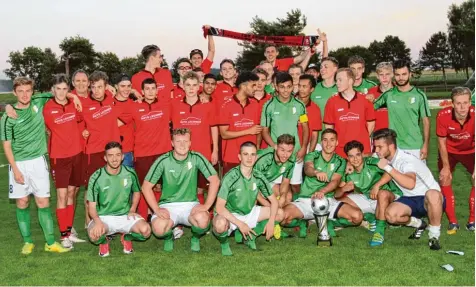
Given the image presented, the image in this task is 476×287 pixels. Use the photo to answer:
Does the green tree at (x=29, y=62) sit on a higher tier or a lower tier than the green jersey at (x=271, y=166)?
higher

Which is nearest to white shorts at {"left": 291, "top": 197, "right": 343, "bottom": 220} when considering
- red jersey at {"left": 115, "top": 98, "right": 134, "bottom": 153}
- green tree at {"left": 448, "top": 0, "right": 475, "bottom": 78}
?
red jersey at {"left": 115, "top": 98, "right": 134, "bottom": 153}

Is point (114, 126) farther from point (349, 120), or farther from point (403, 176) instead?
point (403, 176)

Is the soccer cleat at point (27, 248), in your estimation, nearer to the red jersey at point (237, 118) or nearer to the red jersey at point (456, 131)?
the red jersey at point (237, 118)

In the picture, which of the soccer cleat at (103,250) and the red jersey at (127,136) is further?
the red jersey at (127,136)

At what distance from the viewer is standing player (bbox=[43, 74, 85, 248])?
652cm

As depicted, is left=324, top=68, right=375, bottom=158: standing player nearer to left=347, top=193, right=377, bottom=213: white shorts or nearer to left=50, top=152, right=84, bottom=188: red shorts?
left=347, top=193, right=377, bottom=213: white shorts

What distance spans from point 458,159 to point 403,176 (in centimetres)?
147

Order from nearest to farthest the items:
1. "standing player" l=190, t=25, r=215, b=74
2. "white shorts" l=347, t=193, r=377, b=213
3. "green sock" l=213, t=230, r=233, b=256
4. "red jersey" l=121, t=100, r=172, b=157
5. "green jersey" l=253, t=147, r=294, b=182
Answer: "green sock" l=213, t=230, r=233, b=256, "green jersey" l=253, t=147, r=294, b=182, "white shorts" l=347, t=193, r=377, b=213, "red jersey" l=121, t=100, r=172, b=157, "standing player" l=190, t=25, r=215, b=74

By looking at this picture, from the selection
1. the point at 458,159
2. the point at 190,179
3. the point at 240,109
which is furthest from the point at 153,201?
the point at 458,159

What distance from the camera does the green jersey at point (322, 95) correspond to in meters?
7.82

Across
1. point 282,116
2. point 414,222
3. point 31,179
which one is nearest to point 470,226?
point 414,222

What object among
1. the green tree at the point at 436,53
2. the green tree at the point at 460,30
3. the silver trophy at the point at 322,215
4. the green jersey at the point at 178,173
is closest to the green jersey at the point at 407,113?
the silver trophy at the point at 322,215

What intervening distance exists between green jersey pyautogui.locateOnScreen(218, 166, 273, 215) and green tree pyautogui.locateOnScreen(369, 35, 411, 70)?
8854 centimetres

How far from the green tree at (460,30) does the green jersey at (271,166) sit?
7522 cm
